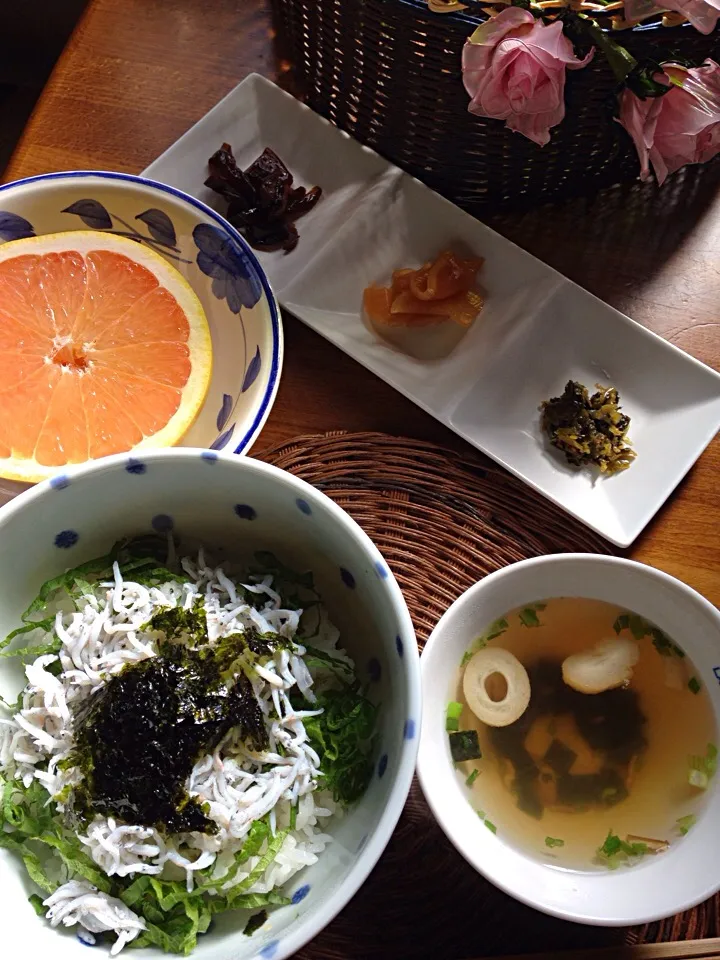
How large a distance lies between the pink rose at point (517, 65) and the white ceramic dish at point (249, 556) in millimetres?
513

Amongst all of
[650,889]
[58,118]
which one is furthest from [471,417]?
[58,118]

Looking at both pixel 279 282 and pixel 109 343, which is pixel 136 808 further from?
pixel 279 282

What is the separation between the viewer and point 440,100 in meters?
1.09

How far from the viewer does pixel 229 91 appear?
131 centimetres

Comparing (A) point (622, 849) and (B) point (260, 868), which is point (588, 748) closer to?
(A) point (622, 849)

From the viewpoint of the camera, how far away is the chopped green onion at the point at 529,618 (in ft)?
3.39

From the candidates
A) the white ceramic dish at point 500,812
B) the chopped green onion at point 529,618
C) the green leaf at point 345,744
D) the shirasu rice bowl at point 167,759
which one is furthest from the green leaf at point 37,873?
the chopped green onion at point 529,618

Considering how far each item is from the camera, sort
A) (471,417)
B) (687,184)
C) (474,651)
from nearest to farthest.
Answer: (474,651)
(471,417)
(687,184)

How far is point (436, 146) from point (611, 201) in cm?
29

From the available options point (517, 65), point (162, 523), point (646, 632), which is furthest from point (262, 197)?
point (646, 632)

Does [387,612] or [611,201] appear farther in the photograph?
[611,201]

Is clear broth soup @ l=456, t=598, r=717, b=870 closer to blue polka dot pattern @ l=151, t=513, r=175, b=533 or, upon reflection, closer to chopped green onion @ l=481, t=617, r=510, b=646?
chopped green onion @ l=481, t=617, r=510, b=646

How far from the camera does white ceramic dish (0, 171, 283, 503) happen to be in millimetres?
1033

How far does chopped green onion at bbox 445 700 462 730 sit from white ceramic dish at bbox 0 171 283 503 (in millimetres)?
420
